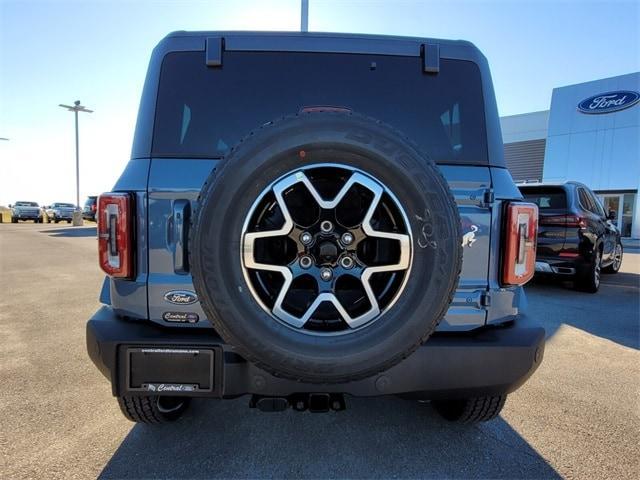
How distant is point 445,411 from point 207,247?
74.4 inches

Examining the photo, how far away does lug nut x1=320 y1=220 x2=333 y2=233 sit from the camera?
62.6 inches

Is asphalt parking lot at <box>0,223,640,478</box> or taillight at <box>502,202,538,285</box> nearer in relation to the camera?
taillight at <box>502,202,538,285</box>

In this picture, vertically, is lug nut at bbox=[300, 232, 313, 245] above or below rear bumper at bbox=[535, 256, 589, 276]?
above

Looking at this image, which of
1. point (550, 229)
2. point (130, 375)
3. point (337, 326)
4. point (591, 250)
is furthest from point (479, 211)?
point (591, 250)

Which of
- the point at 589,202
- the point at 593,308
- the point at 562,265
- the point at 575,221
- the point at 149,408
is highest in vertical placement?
the point at 589,202

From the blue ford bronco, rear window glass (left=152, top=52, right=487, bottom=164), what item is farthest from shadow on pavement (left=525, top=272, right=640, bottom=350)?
rear window glass (left=152, top=52, right=487, bottom=164)

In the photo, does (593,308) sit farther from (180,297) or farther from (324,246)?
(180,297)

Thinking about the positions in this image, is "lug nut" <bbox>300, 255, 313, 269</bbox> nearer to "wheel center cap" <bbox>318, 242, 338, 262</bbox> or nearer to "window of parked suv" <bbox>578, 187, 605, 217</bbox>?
"wheel center cap" <bbox>318, 242, 338, 262</bbox>

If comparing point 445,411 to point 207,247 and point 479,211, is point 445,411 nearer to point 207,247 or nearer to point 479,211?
point 479,211

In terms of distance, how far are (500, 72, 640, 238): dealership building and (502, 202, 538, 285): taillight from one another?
20.6 metres

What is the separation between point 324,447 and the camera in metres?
2.21

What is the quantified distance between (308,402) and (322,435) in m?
0.78

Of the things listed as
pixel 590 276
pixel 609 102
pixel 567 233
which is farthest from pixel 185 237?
pixel 609 102

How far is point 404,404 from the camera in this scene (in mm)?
2709
